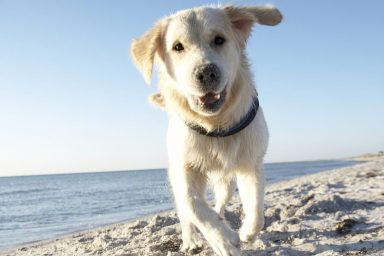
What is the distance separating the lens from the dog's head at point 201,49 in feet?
10.8

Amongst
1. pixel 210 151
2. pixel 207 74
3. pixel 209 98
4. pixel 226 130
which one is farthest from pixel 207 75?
pixel 210 151

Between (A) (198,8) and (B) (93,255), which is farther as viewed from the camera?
(B) (93,255)

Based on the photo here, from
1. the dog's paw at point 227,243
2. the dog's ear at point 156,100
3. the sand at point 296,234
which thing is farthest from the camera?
the dog's ear at point 156,100

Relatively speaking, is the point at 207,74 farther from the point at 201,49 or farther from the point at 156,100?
the point at 156,100

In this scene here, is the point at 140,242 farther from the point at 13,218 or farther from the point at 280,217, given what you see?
the point at 13,218

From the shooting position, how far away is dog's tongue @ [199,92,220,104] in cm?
345

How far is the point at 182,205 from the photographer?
3.54 m

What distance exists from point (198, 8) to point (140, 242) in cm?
281

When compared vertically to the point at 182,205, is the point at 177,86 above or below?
above

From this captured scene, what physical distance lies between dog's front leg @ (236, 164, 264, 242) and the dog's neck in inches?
25.2

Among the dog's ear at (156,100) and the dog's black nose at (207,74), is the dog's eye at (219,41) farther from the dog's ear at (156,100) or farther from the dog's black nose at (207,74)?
the dog's ear at (156,100)

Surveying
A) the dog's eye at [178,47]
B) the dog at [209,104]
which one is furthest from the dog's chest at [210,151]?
the dog's eye at [178,47]

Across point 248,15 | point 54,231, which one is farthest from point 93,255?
point 54,231

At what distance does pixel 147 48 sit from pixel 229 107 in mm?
915
